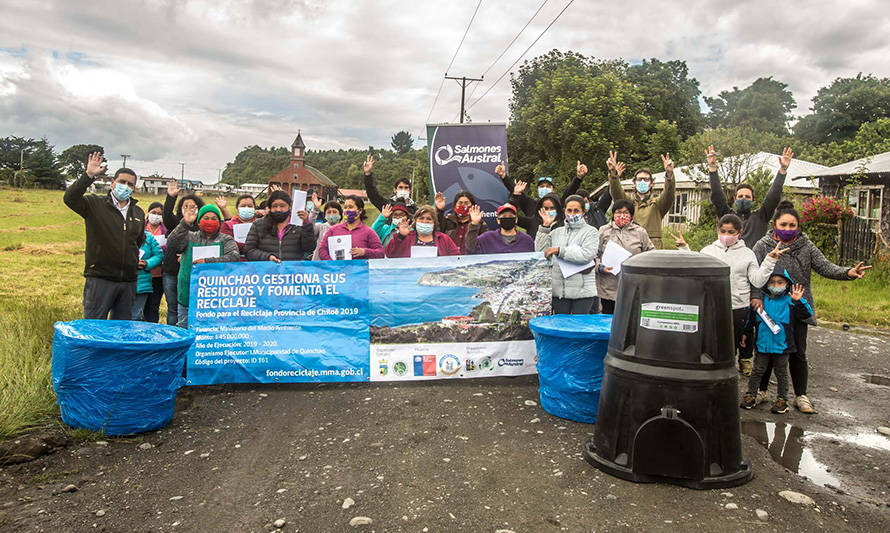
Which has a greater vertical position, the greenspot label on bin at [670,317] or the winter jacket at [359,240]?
the winter jacket at [359,240]

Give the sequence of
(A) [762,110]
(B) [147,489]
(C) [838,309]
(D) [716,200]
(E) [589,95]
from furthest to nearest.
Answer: (A) [762,110]
(E) [589,95]
(C) [838,309]
(D) [716,200]
(B) [147,489]

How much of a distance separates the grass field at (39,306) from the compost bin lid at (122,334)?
74 cm

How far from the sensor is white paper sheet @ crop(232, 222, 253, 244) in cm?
740

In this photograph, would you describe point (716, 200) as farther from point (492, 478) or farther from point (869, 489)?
point (492, 478)

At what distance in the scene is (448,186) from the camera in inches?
363

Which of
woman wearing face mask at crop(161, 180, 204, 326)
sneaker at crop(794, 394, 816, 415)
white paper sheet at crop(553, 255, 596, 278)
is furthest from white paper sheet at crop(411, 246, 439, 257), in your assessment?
sneaker at crop(794, 394, 816, 415)

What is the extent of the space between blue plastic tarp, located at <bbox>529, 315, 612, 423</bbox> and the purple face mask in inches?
74.4

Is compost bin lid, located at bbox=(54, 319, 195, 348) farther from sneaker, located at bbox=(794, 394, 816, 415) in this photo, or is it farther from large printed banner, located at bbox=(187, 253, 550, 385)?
sneaker, located at bbox=(794, 394, 816, 415)

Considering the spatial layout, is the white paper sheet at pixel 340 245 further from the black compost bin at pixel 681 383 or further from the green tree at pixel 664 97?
the green tree at pixel 664 97

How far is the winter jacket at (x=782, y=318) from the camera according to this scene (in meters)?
5.50

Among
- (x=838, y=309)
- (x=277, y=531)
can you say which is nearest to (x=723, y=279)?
(x=277, y=531)

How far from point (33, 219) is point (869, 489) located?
48.7 m

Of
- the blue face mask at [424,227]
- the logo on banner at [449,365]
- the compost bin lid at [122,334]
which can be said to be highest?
the blue face mask at [424,227]

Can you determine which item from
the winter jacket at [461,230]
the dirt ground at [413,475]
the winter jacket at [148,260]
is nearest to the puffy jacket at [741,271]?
the dirt ground at [413,475]
